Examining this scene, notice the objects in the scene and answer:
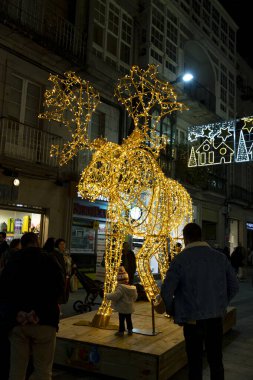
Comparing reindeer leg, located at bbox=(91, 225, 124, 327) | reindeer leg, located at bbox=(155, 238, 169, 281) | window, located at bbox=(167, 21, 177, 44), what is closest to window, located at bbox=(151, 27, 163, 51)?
window, located at bbox=(167, 21, 177, 44)

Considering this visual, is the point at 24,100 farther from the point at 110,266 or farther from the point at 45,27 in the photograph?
the point at 110,266

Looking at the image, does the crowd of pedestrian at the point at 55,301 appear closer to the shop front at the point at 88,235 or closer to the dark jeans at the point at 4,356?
the dark jeans at the point at 4,356

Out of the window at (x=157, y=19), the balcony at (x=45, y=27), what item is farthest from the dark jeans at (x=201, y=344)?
the window at (x=157, y=19)

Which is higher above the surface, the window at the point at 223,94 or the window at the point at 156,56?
the window at the point at 223,94

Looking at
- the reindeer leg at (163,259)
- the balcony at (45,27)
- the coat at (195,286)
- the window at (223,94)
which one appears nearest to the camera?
the coat at (195,286)

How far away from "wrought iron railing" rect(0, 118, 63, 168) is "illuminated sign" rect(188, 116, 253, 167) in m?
4.80

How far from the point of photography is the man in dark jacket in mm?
3201

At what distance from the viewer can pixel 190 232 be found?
3713 millimetres

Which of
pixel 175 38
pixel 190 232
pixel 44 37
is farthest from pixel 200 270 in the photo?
pixel 175 38

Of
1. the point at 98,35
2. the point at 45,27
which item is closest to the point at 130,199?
the point at 45,27

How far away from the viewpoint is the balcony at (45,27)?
10.8 metres

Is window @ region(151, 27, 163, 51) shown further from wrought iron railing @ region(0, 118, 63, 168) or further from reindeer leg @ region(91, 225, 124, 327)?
reindeer leg @ region(91, 225, 124, 327)

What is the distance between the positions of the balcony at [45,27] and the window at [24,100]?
1251 mm

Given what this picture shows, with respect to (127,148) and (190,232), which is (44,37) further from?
(190,232)
